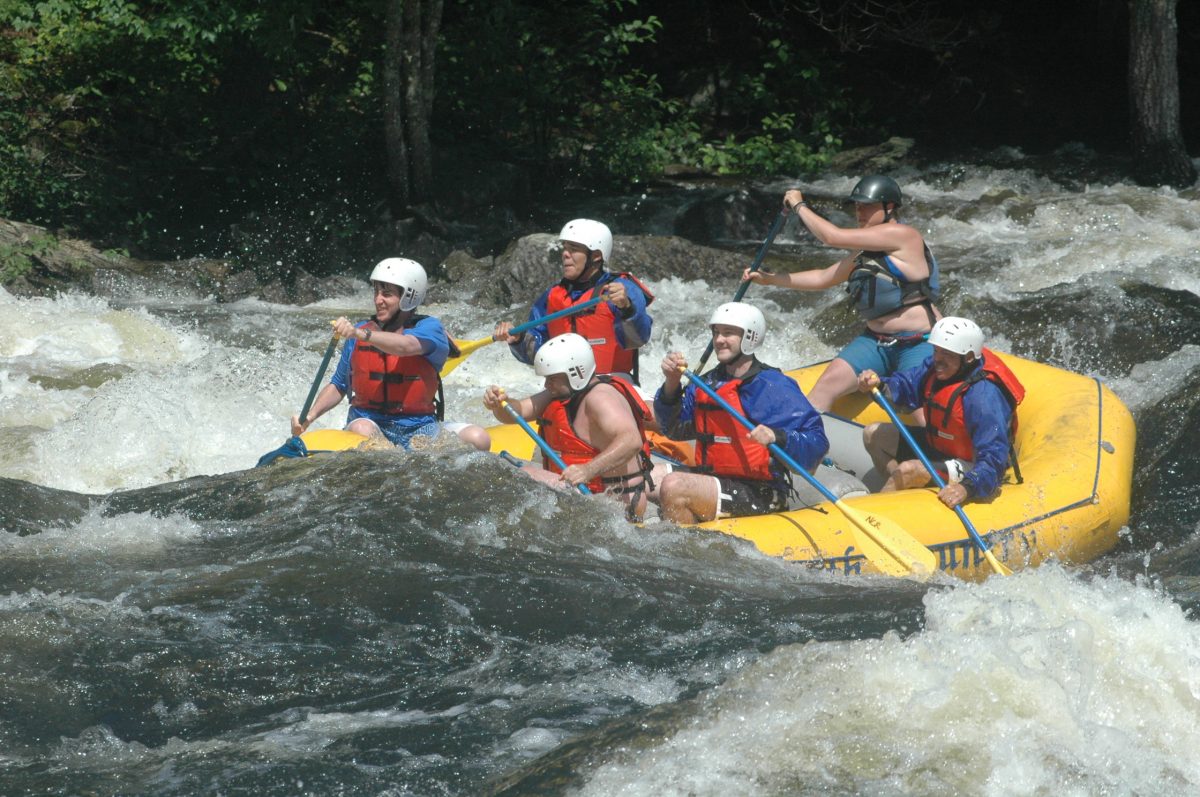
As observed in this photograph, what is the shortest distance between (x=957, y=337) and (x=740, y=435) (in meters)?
1.00

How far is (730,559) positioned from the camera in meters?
5.28

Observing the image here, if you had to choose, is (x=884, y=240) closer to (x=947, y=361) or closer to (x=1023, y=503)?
(x=947, y=361)

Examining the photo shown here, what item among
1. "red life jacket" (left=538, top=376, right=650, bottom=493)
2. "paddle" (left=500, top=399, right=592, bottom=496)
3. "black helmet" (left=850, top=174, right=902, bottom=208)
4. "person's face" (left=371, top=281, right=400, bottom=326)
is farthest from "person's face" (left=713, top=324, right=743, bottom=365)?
"person's face" (left=371, top=281, right=400, bottom=326)

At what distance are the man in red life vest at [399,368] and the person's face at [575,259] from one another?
0.66 m

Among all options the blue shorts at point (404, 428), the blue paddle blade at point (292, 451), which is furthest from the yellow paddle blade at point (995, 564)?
the blue paddle blade at point (292, 451)

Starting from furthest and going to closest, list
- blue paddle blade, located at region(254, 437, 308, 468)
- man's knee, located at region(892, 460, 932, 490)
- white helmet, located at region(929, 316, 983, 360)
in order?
blue paddle blade, located at region(254, 437, 308, 468), man's knee, located at region(892, 460, 932, 490), white helmet, located at region(929, 316, 983, 360)

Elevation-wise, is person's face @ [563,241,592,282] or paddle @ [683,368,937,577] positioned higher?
person's face @ [563,241,592,282]

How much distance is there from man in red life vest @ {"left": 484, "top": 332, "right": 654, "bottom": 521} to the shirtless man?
113 centimetres

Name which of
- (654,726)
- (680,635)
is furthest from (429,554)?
(654,726)

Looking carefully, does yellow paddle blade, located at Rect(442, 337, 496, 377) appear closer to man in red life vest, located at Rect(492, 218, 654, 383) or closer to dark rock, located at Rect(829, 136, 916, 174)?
man in red life vest, located at Rect(492, 218, 654, 383)

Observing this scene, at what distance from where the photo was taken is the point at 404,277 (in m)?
6.43

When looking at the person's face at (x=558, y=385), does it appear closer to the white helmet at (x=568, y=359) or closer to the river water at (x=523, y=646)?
the white helmet at (x=568, y=359)

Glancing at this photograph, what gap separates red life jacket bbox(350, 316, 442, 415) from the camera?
21.2 feet

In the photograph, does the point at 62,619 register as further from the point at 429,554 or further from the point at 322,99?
the point at 322,99
